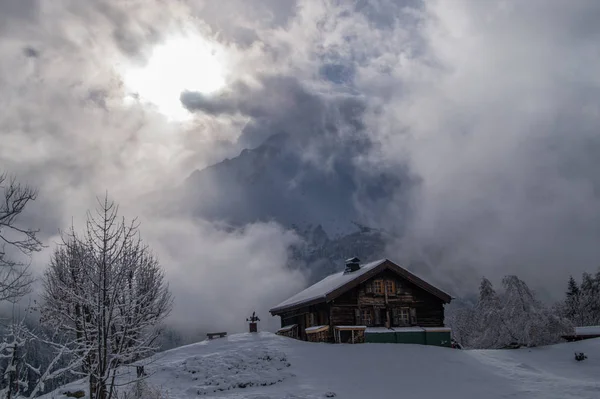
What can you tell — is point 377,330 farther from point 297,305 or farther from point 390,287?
point 297,305

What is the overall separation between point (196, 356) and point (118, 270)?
22280 millimetres

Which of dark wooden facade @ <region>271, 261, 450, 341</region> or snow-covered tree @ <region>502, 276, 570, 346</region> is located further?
snow-covered tree @ <region>502, 276, 570, 346</region>

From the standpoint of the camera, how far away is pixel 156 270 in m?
27.5

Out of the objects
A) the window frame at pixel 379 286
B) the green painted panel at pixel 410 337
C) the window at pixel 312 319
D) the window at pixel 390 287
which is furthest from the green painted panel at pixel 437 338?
the window at pixel 312 319

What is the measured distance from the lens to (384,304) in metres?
38.1

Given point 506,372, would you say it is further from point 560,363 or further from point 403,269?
point 403,269

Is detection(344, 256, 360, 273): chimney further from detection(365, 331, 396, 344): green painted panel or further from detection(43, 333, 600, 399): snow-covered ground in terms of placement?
detection(43, 333, 600, 399): snow-covered ground

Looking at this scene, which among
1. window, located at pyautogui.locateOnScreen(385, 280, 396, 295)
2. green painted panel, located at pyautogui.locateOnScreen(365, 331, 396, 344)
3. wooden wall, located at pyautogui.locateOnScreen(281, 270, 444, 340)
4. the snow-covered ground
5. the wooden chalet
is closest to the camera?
the snow-covered ground

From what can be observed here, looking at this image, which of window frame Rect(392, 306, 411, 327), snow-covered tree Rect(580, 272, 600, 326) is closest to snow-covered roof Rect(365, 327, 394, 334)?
window frame Rect(392, 306, 411, 327)

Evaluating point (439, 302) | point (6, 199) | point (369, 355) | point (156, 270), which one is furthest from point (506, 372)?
point (6, 199)

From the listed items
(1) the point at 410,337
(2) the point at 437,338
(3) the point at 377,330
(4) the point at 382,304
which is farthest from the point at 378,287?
(2) the point at 437,338

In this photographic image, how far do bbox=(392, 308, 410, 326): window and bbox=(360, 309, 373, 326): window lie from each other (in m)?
2.10

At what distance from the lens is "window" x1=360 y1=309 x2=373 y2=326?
37312 millimetres

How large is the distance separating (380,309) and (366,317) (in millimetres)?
1423
